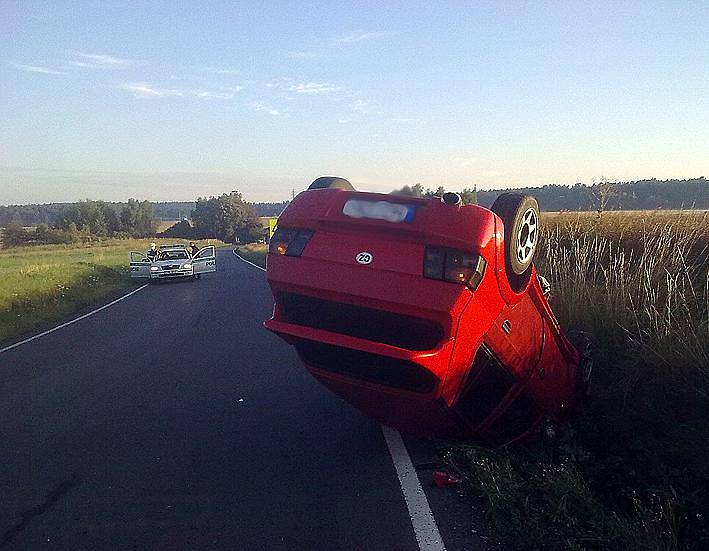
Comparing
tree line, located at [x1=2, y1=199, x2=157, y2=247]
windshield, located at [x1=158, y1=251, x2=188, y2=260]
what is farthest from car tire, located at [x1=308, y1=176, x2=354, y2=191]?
tree line, located at [x1=2, y1=199, x2=157, y2=247]

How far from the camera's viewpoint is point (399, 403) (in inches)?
158

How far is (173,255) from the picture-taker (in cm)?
2783

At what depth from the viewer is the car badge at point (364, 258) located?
3.58m

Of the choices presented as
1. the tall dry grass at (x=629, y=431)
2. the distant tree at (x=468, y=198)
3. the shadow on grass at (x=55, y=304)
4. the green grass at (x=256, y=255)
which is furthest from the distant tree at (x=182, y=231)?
the tall dry grass at (x=629, y=431)

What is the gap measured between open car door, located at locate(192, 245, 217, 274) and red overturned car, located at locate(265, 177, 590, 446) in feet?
78.9

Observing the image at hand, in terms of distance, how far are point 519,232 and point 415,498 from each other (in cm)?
180

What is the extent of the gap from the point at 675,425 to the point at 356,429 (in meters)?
2.50

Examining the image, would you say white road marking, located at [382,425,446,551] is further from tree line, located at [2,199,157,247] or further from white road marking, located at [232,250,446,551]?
tree line, located at [2,199,157,247]

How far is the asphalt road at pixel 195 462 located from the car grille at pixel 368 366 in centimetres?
77

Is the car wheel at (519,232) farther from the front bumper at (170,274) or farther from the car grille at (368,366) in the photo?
the front bumper at (170,274)

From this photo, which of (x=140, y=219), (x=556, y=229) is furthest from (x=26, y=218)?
(x=556, y=229)

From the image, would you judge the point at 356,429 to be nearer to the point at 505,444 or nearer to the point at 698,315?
the point at 505,444

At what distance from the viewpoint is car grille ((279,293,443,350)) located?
11.7ft

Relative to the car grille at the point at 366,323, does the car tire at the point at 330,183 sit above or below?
above
